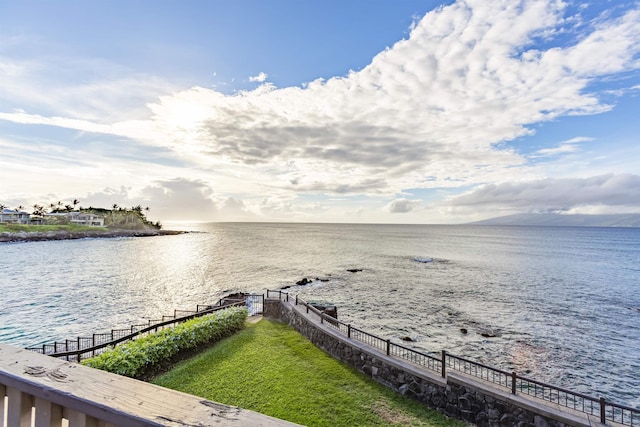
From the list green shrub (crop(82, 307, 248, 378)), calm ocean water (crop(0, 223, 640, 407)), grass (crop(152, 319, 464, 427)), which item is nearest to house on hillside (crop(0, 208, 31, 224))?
calm ocean water (crop(0, 223, 640, 407))

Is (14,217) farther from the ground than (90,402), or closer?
farther from the ground

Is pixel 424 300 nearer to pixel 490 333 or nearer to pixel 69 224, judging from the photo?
pixel 490 333

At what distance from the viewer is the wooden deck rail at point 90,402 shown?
1.37 metres

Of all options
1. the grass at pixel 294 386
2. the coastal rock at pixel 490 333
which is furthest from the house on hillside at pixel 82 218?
the coastal rock at pixel 490 333

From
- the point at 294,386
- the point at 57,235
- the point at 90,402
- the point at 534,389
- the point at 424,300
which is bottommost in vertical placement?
the point at 534,389

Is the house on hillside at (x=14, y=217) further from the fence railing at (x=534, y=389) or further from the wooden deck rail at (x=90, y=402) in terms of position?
the wooden deck rail at (x=90, y=402)

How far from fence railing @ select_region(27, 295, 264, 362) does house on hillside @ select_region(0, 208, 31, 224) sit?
456 feet

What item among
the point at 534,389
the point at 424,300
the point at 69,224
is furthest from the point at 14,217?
the point at 534,389

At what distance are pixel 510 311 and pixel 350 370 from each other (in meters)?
25.0

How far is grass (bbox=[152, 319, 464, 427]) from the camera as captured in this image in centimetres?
1044

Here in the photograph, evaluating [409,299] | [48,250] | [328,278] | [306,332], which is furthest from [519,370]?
[48,250]

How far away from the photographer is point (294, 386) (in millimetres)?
11906

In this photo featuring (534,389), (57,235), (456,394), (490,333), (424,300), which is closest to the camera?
(456,394)

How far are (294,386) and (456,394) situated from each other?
5650 millimetres
